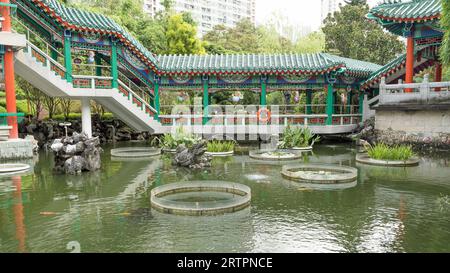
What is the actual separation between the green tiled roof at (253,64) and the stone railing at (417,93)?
2845 mm

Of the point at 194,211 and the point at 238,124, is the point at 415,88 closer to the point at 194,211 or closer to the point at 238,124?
the point at 238,124

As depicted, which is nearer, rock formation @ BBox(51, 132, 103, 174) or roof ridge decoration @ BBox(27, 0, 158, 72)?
rock formation @ BBox(51, 132, 103, 174)

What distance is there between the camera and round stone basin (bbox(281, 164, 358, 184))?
11007mm

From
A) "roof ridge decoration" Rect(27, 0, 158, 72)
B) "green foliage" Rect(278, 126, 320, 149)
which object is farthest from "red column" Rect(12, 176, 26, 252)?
"green foliage" Rect(278, 126, 320, 149)

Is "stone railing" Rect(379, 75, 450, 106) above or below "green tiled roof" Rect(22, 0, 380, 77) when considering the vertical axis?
below

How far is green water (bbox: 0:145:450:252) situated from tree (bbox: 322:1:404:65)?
23253 mm

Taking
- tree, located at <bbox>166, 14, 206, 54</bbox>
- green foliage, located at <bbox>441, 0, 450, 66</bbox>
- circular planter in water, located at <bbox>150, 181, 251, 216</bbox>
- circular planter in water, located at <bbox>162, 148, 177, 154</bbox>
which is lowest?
circular planter in water, located at <bbox>150, 181, 251, 216</bbox>

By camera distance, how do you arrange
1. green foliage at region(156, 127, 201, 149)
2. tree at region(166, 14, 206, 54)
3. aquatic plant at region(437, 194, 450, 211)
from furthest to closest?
tree at region(166, 14, 206, 54) → green foliage at region(156, 127, 201, 149) → aquatic plant at region(437, 194, 450, 211)

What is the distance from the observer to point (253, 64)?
848 inches

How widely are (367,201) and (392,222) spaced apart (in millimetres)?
1623

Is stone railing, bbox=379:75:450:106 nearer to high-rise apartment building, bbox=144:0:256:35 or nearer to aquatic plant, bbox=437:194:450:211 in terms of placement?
aquatic plant, bbox=437:194:450:211

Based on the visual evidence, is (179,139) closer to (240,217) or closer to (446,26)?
(240,217)

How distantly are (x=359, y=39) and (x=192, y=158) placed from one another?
2513 centimetres

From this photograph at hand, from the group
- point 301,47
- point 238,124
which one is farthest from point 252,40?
Answer: point 238,124
